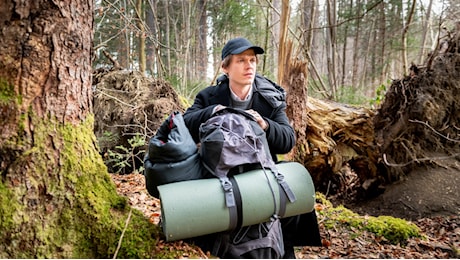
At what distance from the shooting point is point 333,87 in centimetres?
1114

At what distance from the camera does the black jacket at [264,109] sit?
10.5 feet

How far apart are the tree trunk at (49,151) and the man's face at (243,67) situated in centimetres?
132

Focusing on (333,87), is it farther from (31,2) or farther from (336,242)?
(31,2)

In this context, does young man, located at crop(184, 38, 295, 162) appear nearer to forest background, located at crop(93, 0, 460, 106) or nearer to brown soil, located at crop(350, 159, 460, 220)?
brown soil, located at crop(350, 159, 460, 220)

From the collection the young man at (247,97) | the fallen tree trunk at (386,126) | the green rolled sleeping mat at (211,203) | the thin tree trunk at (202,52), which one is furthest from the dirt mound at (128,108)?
the thin tree trunk at (202,52)

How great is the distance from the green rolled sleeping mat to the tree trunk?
337 millimetres

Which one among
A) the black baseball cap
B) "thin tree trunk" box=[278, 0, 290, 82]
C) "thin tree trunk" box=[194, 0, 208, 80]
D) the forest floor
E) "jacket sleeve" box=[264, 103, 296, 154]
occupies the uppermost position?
"thin tree trunk" box=[194, 0, 208, 80]

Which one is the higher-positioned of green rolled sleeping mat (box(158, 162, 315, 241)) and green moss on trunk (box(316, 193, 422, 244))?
green rolled sleeping mat (box(158, 162, 315, 241))

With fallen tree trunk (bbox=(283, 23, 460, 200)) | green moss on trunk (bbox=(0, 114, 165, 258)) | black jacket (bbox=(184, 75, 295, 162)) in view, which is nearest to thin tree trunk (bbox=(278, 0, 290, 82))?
fallen tree trunk (bbox=(283, 23, 460, 200))

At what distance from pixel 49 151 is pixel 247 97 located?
1.80 metres

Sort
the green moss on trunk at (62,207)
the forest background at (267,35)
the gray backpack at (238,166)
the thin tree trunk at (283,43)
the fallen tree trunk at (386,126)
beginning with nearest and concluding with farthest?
the green moss on trunk at (62,207), the gray backpack at (238,166), the fallen tree trunk at (386,126), the thin tree trunk at (283,43), the forest background at (267,35)

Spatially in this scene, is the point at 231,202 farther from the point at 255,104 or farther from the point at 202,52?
the point at 202,52

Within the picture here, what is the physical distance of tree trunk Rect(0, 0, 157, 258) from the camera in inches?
92.0

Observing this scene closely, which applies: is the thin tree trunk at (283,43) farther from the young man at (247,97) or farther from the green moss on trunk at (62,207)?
the green moss on trunk at (62,207)
